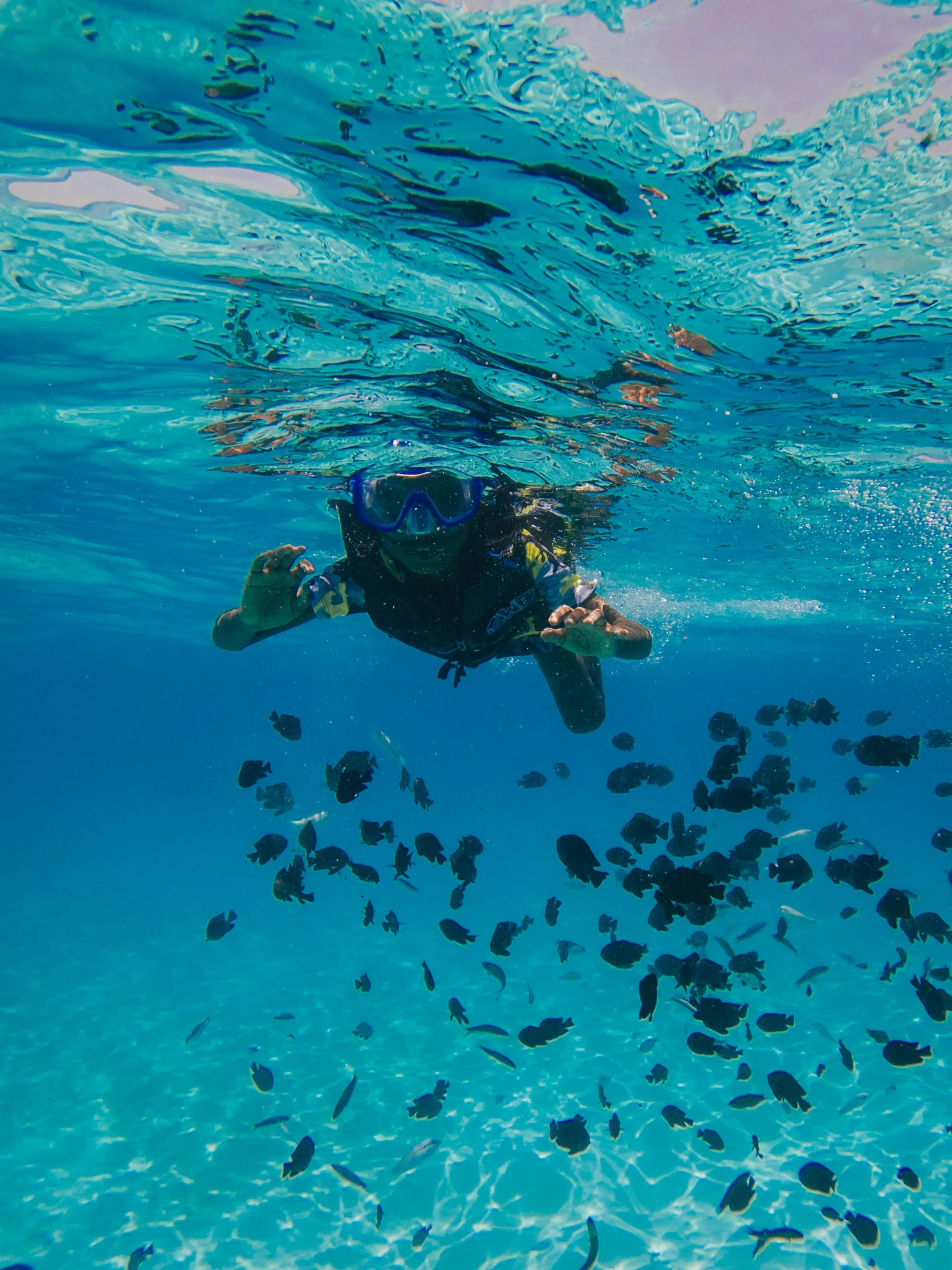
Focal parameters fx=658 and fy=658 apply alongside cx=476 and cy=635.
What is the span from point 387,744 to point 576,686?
2638mm

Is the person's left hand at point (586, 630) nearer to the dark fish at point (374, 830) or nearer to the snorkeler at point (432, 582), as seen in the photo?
the snorkeler at point (432, 582)

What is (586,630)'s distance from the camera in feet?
15.7

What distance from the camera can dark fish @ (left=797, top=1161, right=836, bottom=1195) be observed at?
6.30m

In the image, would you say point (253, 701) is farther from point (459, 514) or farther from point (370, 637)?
point (459, 514)

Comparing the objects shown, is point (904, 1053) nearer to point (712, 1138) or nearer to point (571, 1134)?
point (712, 1138)

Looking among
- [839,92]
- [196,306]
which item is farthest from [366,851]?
[839,92]

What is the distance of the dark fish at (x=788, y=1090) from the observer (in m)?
6.52

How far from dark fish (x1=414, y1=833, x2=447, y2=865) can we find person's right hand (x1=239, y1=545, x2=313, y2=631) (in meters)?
2.80

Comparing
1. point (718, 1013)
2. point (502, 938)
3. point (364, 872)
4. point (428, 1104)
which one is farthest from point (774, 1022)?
point (364, 872)

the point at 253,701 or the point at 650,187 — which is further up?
the point at 650,187

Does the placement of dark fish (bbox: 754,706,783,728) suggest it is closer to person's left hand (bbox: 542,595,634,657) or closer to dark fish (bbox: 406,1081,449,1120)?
person's left hand (bbox: 542,595,634,657)

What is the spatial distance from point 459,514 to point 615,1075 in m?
14.0

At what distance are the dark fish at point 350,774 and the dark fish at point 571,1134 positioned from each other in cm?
408

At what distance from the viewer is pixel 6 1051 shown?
1738 cm
